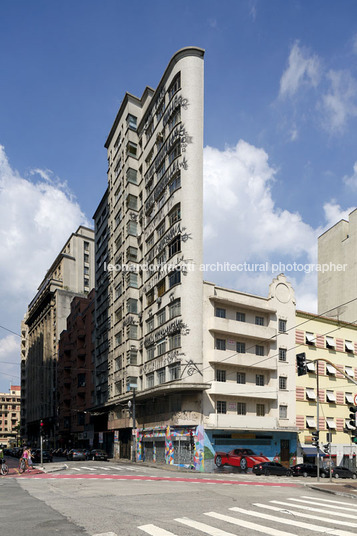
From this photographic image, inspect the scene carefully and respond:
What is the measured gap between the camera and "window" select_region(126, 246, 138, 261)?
62.1 m

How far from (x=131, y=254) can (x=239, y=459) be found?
2934 cm

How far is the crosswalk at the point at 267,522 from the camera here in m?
12.4

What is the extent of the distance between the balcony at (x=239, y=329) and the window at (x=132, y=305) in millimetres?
15622

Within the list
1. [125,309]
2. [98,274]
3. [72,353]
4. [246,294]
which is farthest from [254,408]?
[72,353]

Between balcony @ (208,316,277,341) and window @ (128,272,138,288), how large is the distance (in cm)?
1666

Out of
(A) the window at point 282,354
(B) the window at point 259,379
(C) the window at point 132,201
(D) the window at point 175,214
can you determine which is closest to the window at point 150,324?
(D) the window at point 175,214

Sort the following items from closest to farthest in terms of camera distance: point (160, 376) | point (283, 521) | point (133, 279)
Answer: point (283, 521) < point (160, 376) < point (133, 279)

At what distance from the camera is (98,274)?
8069 centimetres

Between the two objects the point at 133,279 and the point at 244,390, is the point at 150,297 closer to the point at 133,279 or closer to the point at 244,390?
the point at 133,279

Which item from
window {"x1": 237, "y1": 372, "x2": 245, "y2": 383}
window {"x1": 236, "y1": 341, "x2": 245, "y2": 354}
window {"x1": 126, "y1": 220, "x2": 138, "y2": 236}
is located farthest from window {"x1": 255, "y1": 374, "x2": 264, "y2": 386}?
window {"x1": 126, "y1": 220, "x2": 138, "y2": 236}

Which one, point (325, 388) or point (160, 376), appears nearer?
point (160, 376)

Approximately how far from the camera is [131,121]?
65938 mm

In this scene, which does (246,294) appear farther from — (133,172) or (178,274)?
(133,172)

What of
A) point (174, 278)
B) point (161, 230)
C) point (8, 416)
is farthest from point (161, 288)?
point (8, 416)
